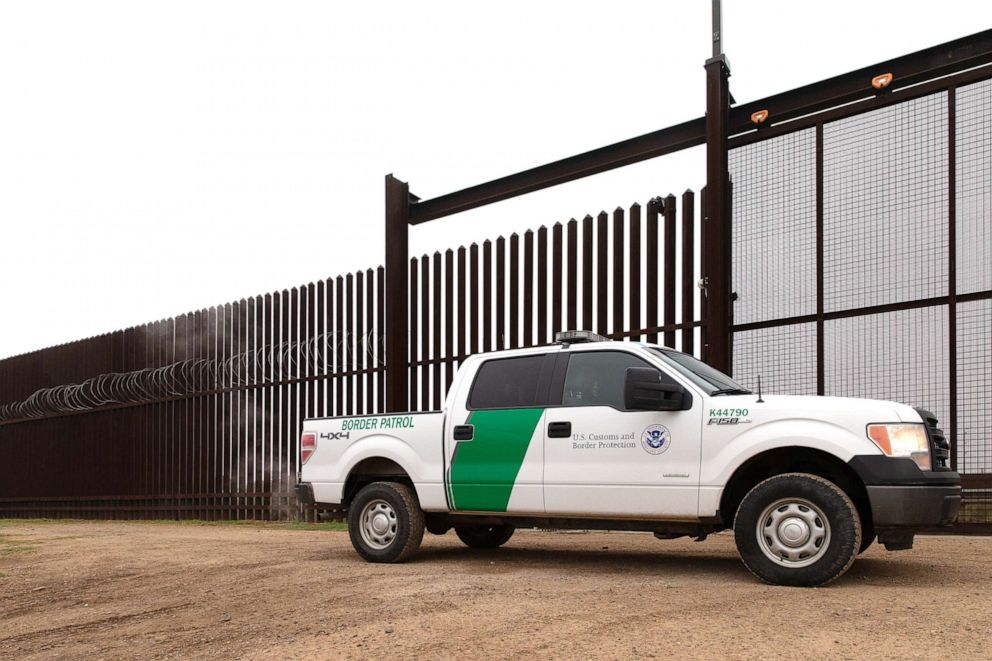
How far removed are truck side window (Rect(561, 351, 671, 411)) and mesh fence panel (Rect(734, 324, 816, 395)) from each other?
3687mm

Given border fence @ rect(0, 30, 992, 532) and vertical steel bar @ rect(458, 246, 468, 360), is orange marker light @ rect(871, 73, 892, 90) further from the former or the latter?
vertical steel bar @ rect(458, 246, 468, 360)

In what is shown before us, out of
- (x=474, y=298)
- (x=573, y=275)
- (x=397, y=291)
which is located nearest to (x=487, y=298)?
(x=474, y=298)

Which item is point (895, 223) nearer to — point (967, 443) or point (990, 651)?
Answer: point (967, 443)

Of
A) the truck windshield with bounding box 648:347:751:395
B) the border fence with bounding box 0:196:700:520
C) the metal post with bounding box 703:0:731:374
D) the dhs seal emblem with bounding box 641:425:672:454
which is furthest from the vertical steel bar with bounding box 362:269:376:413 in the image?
the dhs seal emblem with bounding box 641:425:672:454

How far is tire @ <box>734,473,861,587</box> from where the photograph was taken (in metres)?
6.39

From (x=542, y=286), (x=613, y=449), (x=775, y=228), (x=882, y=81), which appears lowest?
(x=613, y=449)

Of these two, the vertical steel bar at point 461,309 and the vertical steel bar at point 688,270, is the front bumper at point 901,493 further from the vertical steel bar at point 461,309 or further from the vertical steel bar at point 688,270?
the vertical steel bar at point 461,309

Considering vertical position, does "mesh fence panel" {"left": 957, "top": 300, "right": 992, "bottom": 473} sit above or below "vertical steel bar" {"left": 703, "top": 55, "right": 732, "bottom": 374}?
below

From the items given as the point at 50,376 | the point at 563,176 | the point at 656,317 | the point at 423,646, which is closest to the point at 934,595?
the point at 423,646

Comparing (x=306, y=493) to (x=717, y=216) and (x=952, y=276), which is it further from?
(x=952, y=276)

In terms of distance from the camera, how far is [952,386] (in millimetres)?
9758

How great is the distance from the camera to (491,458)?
26.8 feet

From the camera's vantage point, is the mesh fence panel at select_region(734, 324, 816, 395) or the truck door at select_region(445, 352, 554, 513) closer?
the truck door at select_region(445, 352, 554, 513)

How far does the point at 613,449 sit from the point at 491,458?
46.6 inches
